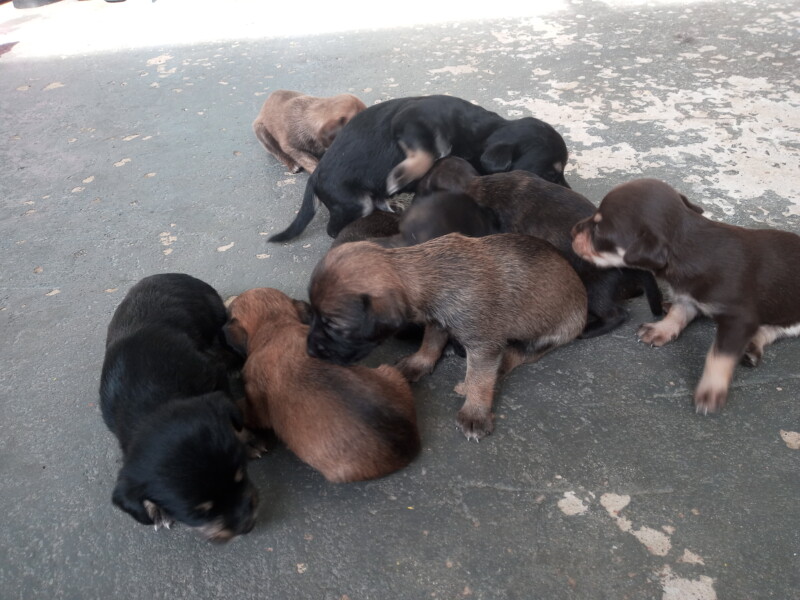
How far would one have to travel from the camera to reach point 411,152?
4090mm

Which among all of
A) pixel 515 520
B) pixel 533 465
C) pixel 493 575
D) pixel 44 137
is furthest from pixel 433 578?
pixel 44 137

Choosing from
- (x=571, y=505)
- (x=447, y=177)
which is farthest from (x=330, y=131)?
(x=571, y=505)

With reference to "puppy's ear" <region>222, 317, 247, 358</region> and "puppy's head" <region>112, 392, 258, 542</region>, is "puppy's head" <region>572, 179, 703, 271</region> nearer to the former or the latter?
"puppy's ear" <region>222, 317, 247, 358</region>

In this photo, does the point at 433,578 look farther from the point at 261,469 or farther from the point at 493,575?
the point at 261,469

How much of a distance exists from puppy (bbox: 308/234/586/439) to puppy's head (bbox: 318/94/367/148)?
248 centimetres

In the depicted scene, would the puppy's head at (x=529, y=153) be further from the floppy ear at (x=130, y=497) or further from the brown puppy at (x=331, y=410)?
the floppy ear at (x=130, y=497)

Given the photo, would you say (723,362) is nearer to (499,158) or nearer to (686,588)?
(686,588)

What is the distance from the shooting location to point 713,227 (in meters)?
2.76

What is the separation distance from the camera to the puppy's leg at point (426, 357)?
3.06 metres

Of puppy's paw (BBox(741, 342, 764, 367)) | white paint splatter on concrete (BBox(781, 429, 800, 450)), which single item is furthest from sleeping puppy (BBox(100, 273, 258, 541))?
puppy's paw (BBox(741, 342, 764, 367))

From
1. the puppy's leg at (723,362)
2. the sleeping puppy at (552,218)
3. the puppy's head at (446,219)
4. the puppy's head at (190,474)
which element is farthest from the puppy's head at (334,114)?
the puppy's leg at (723,362)

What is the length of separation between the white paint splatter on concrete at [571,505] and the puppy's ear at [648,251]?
1.13 meters

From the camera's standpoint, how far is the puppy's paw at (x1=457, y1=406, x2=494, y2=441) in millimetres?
2699

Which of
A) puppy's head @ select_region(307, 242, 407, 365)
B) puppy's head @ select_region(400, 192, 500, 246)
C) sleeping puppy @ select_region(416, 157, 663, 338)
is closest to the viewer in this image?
puppy's head @ select_region(307, 242, 407, 365)
